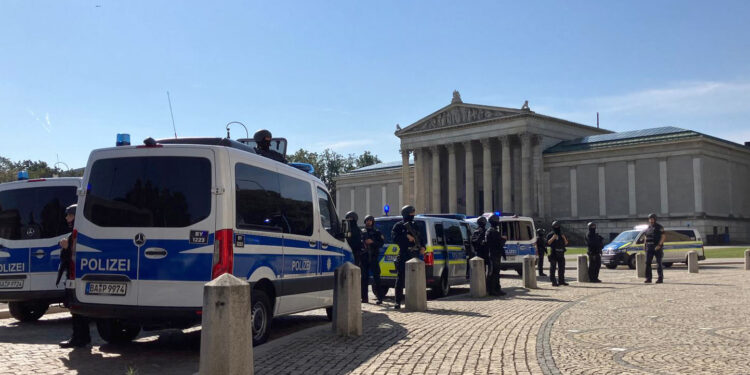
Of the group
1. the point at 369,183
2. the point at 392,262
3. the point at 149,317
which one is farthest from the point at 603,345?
the point at 369,183

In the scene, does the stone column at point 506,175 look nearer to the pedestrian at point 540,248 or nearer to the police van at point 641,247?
the police van at point 641,247

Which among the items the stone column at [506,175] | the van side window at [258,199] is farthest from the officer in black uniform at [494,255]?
the stone column at [506,175]

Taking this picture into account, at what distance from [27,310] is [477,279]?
9.05m

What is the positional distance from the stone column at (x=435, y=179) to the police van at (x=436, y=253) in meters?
60.8

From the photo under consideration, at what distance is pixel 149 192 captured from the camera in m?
8.00


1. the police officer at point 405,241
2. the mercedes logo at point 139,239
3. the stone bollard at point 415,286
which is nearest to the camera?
the mercedes logo at point 139,239

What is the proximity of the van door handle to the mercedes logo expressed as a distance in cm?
11

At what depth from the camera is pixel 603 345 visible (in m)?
8.59

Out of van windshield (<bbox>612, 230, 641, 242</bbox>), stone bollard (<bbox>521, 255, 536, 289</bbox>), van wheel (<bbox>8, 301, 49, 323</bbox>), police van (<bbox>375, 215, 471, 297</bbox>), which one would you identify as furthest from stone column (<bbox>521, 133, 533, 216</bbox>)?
van wheel (<bbox>8, 301, 49, 323</bbox>)

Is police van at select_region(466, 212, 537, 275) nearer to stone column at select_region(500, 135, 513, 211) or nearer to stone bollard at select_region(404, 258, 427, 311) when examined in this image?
stone bollard at select_region(404, 258, 427, 311)

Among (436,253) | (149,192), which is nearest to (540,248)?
(436,253)

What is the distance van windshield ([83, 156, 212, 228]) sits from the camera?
7859 mm

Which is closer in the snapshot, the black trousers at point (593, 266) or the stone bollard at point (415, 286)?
the stone bollard at point (415, 286)

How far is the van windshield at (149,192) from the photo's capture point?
309 inches
